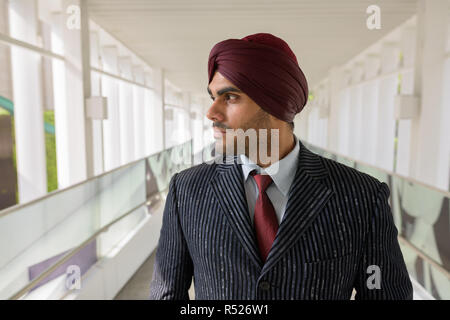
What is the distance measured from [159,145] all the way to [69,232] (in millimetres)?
7996

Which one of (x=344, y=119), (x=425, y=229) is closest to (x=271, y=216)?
(x=425, y=229)

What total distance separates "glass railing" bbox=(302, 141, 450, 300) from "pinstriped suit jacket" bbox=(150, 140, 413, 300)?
2581 millimetres

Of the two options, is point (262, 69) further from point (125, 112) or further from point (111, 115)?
point (125, 112)

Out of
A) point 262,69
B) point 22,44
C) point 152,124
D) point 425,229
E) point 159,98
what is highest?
point 22,44

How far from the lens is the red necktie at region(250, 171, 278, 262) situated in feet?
3.56

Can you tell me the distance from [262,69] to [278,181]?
0.35 meters

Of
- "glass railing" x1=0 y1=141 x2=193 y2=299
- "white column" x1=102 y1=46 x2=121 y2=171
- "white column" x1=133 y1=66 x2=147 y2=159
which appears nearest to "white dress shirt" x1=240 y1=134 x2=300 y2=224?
"glass railing" x1=0 y1=141 x2=193 y2=299

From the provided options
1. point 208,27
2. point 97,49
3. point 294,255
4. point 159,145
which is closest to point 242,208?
point 294,255

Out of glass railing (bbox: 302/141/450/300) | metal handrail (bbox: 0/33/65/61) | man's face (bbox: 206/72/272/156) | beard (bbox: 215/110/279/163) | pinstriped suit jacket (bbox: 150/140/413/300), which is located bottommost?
glass railing (bbox: 302/141/450/300)

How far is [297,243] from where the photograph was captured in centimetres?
105

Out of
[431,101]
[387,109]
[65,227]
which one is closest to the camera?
[65,227]

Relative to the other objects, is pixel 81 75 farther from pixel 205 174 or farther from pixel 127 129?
pixel 127 129

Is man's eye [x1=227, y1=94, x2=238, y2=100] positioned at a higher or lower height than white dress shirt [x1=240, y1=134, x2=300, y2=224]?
higher

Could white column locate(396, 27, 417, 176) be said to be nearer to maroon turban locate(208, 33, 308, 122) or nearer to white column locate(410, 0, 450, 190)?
white column locate(410, 0, 450, 190)
